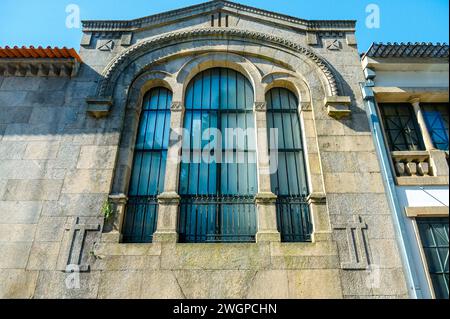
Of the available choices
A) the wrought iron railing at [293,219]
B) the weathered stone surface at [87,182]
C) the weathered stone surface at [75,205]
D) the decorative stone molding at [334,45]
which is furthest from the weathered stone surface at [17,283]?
the decorative stone molding at [334,45]

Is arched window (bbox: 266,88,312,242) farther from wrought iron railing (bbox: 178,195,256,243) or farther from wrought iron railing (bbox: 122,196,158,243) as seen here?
wrought iron railing (bbox: 122,196,158,243)

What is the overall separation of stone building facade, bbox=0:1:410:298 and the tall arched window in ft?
0.84

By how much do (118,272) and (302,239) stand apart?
12.8 feet

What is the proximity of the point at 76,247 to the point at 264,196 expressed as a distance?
4.08 m

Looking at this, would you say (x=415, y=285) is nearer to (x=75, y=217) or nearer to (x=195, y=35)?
(x=75, y=217)

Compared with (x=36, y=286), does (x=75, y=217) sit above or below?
above

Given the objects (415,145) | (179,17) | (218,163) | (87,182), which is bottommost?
(87,182)

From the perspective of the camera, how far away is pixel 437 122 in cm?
759

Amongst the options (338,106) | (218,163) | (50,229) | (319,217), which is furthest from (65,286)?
(338,106)

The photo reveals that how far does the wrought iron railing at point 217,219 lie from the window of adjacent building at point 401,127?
160 inches

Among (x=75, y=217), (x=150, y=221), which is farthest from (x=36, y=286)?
(x=150, y=221)

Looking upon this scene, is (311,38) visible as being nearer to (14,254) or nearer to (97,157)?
(97,157)

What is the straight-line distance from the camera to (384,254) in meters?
5.81

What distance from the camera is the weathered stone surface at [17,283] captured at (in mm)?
5504
